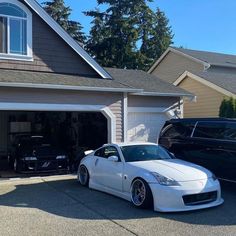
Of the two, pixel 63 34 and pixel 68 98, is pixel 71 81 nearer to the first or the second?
pixel 68 98

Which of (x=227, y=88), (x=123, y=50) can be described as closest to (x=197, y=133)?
(x=227, y=88)

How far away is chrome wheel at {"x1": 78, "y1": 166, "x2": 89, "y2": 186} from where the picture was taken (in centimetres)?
1139

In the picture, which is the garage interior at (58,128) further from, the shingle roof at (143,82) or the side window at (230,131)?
the side window at (230,131)

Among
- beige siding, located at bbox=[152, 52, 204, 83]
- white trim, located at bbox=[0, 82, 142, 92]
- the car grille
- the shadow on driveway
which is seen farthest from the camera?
beige siding, located at bbox=[152, 52, 204, 83]

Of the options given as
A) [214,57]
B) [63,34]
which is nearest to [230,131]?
[63,34]

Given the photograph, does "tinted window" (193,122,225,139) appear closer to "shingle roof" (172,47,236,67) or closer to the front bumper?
the front bumper

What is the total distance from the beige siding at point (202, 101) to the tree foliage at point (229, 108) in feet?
7.51

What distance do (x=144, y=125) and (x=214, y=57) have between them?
1837cm

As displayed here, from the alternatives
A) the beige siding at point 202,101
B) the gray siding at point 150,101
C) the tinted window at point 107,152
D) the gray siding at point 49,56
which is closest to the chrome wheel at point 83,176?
the tinted window at point 107,152

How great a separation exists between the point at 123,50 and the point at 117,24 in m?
3.05

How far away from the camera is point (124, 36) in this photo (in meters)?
45.0

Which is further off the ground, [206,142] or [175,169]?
[206,142]

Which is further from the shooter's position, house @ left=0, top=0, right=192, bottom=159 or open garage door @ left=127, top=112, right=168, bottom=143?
open garage door @ left=127, top=112, right=168, bottom=143

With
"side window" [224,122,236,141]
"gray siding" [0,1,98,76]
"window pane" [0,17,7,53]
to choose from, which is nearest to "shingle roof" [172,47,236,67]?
"gray siding" [0,1,98,76]
